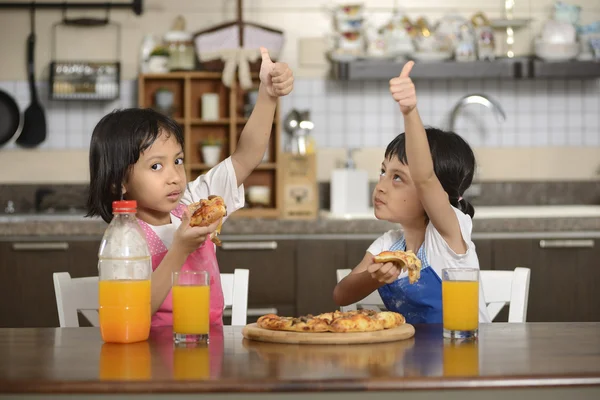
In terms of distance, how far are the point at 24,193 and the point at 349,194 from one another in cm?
143

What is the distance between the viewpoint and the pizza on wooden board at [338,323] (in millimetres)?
1304

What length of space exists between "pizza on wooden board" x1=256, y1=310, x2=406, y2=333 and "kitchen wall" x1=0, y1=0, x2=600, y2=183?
2.50m

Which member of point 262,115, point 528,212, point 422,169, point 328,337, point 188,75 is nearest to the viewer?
point 328,337

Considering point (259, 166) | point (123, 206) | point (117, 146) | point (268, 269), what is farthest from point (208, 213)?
point (259, 166)

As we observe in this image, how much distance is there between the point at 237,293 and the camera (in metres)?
1.85

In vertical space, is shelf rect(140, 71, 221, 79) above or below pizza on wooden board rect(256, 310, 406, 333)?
above

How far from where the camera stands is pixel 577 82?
390 centimetres

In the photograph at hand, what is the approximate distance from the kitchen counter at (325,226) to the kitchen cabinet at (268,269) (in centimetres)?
5

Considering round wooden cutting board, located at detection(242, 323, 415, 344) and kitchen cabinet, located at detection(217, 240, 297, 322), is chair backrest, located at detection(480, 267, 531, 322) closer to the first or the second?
round wooden cutting board, located at detection(242, 323, 415, 344)

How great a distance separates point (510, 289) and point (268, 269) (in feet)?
4.70

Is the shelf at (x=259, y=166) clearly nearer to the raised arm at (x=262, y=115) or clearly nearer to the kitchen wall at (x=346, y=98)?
the kitchen wall at (x=346, y=98)

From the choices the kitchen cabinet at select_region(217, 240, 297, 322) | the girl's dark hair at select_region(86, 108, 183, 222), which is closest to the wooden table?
the girl's dark hair at select_region(86, 108, 183, 222)

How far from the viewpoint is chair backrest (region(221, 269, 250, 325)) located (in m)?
1.84

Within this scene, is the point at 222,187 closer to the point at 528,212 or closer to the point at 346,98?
the point at 528,212
